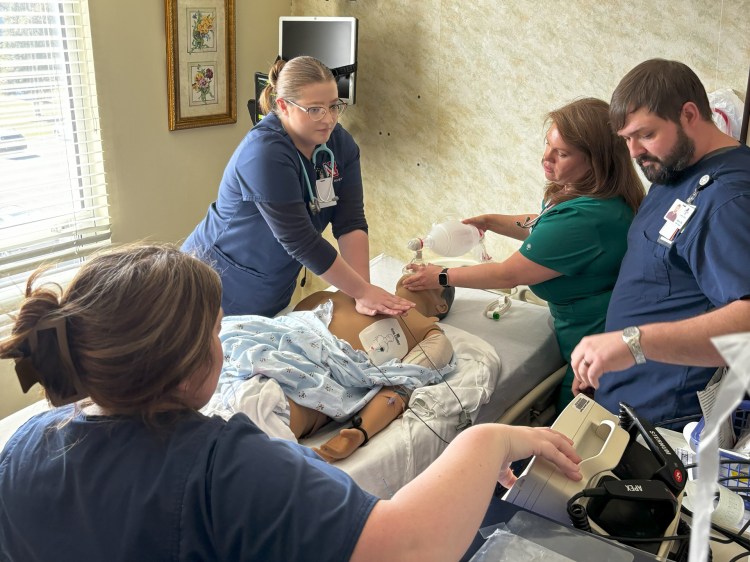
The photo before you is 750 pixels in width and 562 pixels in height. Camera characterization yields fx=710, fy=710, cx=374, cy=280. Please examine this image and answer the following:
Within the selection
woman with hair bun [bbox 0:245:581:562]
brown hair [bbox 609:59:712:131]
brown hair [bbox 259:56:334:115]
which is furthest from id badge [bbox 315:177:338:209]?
woman with hair bun [bbox 0:245:581:562]

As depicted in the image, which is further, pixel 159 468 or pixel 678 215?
pixel 678 215

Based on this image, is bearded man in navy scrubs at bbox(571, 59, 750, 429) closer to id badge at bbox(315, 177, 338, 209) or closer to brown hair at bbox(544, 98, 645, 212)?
brown hair at bbox(544, 98, 645, 212)

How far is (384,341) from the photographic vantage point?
7.50 feet

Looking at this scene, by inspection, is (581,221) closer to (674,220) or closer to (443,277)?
(674,220)

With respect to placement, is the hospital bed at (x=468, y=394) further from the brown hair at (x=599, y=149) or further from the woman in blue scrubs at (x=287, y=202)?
the brown hair at (x=599, y=149)

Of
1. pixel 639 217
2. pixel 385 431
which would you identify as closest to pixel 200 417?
pixel 385 431

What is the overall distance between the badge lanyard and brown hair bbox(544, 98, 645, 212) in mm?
378

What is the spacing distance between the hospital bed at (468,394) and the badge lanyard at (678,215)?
0.72 metres

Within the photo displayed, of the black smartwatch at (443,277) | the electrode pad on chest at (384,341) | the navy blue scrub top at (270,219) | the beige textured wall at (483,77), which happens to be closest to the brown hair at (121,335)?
the navy blue scrub top at (270,219)

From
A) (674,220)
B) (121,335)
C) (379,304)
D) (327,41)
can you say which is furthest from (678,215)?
(327,41)

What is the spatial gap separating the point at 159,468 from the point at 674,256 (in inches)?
54.6

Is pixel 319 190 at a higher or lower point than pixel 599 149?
lower

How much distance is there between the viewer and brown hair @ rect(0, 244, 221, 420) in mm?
899

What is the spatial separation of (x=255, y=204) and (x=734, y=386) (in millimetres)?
1876
